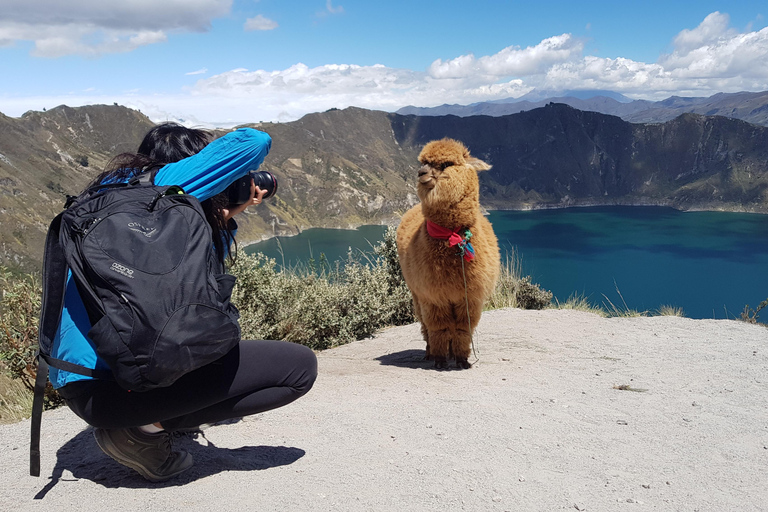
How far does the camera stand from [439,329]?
5062 millimetres

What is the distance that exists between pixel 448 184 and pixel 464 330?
57.0 inches

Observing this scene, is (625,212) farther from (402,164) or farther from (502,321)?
(502,321)

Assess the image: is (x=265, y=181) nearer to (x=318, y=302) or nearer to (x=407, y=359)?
(x=407, y=359)

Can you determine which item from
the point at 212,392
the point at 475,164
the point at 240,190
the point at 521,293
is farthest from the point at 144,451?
the point at 521,293

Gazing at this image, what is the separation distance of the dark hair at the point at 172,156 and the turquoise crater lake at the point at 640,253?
31.1 metres

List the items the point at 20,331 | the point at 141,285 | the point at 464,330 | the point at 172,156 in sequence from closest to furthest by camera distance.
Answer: the point at 141,285
the point at 172,156
the point at 20,331
the point at 464,330

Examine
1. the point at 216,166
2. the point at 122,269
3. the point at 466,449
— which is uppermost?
the point at 216,166

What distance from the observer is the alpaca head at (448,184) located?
15.0ft

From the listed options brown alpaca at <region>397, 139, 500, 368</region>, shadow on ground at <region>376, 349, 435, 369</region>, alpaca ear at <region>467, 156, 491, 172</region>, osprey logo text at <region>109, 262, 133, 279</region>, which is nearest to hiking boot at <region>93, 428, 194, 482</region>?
osprey logo text at <region>109, 262, 133, 279</region>

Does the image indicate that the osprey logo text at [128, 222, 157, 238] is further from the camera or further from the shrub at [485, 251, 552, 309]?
the shrub at [485, 251, 552, 309]

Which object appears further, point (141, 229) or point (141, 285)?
point (141, 229)

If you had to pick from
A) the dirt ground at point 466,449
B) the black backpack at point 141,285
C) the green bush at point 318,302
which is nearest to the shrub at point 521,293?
the green bush at point 318,302

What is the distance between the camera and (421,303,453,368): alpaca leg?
501 centimetres

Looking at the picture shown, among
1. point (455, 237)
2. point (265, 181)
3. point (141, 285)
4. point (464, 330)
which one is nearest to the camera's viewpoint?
point (141, 285)
